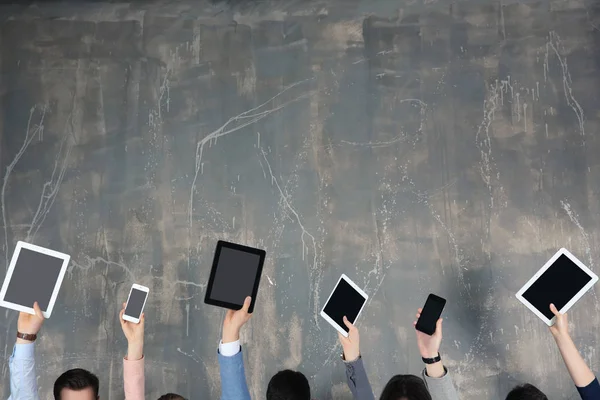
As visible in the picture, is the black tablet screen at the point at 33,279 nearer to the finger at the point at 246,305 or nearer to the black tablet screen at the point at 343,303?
the finger at the point at 246,305

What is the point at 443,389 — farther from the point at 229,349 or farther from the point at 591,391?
the point at 229,349

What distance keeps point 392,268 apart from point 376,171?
17.4 inches

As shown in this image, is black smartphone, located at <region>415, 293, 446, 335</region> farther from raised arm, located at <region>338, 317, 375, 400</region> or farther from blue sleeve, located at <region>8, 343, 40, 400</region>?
blue sleeve, located at <region>8, 343, 40, 400</region>

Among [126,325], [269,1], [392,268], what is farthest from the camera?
[269,1]

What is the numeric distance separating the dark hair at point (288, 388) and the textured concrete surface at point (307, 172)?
0.86 metres

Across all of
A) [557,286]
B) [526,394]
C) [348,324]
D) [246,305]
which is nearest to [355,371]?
[348,324]

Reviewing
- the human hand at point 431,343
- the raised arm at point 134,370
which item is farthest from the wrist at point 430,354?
the raised arm at point 134,370

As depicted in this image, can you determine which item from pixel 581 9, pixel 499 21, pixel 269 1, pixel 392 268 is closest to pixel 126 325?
pixel 392 268

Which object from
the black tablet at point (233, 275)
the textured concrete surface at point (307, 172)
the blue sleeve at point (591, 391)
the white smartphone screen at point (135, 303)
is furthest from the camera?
the textured concrete surface at point (307, 172)

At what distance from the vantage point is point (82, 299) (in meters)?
2.66

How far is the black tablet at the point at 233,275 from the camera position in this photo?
1.91 meters

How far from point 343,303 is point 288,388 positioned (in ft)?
1.77

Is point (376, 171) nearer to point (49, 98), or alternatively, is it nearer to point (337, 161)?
point (337, 161)

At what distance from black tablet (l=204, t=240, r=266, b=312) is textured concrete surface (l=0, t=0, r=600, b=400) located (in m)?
0.70
